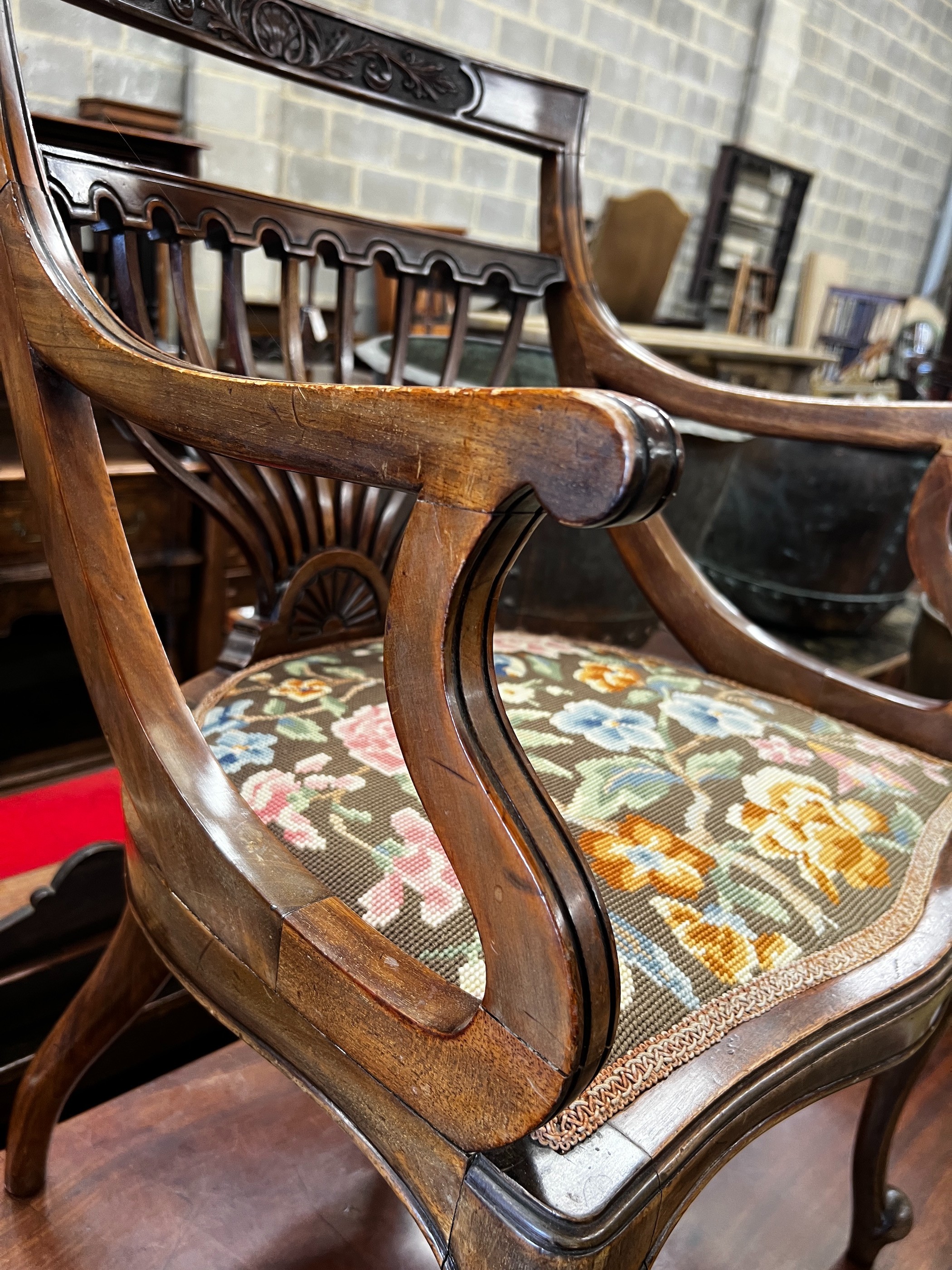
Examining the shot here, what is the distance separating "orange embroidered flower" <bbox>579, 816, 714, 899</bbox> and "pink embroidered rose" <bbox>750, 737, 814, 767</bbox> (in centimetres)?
14

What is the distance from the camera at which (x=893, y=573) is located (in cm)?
228

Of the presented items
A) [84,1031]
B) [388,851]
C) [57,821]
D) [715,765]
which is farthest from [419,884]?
[57,821]

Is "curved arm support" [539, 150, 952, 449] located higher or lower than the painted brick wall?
lower

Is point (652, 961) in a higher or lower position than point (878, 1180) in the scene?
higher

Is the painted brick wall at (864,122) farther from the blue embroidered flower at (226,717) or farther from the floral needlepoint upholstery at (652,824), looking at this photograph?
the blue embroidered flower at (226,717)

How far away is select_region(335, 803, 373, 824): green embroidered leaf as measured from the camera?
551 mm

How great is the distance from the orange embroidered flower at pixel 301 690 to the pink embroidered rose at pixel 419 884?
0.17m

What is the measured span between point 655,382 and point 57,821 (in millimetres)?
1226

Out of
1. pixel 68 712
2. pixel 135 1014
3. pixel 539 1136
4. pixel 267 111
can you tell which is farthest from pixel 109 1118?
pixel 267 111

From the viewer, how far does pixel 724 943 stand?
1.66ft

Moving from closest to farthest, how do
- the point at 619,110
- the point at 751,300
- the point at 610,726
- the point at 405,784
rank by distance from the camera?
the point at 405,784
the point at 610,726
the point at 619,110
the point at 751,300

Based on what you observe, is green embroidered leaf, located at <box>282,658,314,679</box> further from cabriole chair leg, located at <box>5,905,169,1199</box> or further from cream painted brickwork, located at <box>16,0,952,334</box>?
cream painted brickwork, located at <box>16,0,952,334</box>

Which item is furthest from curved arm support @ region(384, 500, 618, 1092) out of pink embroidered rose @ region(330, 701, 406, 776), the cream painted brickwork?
the cream painted brickwork

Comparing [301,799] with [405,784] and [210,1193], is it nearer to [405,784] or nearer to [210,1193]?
[405,784]
